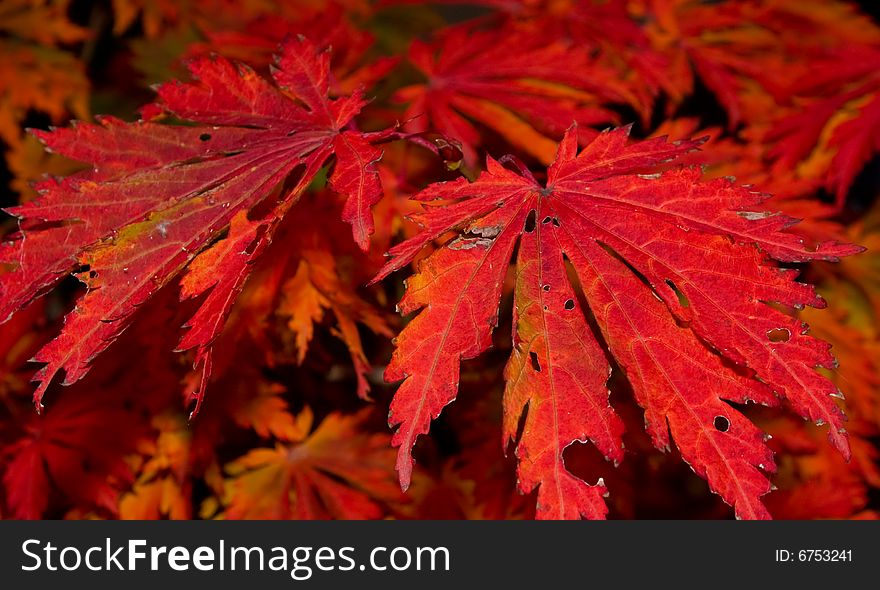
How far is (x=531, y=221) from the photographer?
70 centimetres

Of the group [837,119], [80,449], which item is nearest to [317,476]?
[80,449]

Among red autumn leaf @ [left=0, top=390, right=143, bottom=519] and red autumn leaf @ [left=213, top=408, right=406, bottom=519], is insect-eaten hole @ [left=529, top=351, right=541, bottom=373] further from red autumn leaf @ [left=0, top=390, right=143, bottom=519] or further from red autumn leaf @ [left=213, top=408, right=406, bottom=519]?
red autumn leaf @ [left=0, top=390, right=143, bottom=519]

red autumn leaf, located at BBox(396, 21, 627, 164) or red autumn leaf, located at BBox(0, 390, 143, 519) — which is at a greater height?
red autumn leaf, located at BBox(396, 21, 627, 164)

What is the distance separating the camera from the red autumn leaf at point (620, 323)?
58cm

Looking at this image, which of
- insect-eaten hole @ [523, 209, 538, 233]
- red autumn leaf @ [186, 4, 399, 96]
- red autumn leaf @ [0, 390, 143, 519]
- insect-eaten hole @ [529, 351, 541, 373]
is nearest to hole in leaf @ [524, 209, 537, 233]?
insect-eaten hole @ [523, 209, 538, 233]

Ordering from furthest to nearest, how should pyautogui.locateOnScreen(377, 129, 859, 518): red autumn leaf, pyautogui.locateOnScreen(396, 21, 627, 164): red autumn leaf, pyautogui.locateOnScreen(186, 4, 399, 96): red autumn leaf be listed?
1. pyautogui.locateOnScreen(186, 4, 399, 96): red autumn leaf
2. pyautogui.locateOnScreen(396, 21, 627, 164): red autumn leaf
3. pyautogui.locateOnScreen(377, 129, 859, 518): red autumn leaf

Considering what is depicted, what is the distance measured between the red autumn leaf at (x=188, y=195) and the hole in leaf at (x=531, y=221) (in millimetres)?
150

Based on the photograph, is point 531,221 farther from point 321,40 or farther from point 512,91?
point 321,40

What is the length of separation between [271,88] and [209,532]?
0.55m

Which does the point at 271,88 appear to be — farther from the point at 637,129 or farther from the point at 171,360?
the point at 637,129

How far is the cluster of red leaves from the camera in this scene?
0.60m

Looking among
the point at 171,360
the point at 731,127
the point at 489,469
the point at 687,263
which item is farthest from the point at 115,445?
the point at 731,127

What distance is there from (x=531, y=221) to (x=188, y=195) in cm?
31

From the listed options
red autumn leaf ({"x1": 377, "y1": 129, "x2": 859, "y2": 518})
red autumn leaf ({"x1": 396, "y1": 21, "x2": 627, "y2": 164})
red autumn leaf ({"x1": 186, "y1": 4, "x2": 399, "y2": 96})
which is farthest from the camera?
red autumn leaf ({"x1": 186, "y1": 4, "x2": 399, "y2": 96})
